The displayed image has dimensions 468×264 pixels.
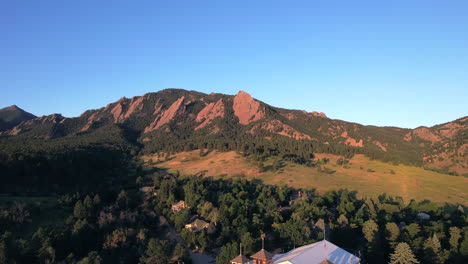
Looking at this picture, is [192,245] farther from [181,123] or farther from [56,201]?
[181,123]

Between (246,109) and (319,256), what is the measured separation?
156 m

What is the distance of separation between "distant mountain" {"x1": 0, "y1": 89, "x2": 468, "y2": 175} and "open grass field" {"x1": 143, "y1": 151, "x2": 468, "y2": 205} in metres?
9.54

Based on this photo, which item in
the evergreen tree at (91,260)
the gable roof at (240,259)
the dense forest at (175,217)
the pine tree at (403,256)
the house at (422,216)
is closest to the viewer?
the pine tree at (403,256)

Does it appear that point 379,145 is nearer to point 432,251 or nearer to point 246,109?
point 246,109

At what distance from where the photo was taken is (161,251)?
1455 inches

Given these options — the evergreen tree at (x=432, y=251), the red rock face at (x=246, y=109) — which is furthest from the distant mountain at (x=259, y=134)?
the evergreen tree at (x=432, y=251)

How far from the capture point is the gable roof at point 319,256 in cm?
2833

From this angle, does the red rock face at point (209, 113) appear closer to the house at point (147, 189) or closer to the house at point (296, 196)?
the house at point (147, 189)

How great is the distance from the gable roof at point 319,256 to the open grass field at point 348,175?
43010mm

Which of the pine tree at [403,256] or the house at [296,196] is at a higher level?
the pine tree at [403,256]

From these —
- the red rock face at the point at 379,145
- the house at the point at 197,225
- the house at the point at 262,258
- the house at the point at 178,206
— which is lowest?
the house at the point at 197,225

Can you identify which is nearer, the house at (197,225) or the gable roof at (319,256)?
the gable roof at (319,256)

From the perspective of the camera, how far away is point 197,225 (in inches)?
1998

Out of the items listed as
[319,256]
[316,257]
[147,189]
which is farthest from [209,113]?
[316,257]
